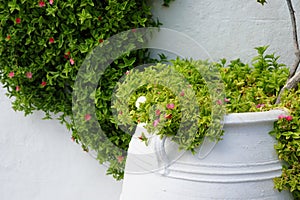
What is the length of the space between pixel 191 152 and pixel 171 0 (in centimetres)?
115

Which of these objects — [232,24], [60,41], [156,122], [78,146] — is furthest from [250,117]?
[78,146]

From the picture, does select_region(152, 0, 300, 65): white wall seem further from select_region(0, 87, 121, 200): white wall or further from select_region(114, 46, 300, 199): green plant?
select_region(0, 87, 121, 200): white wall

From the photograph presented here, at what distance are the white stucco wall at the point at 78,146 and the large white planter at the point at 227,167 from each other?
2.79 feet

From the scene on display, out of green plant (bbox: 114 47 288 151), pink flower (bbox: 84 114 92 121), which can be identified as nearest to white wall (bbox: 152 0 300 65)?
green plant (bbox: 114 47 288 151)

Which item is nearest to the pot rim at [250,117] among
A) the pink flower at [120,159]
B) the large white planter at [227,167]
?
the large white planter at [227,167]

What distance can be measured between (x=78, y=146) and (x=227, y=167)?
134cm

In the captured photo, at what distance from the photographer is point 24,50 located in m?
3.21

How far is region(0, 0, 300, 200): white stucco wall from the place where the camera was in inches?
128

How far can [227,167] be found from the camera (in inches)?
95.8

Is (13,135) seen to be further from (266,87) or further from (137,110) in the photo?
(266,87)

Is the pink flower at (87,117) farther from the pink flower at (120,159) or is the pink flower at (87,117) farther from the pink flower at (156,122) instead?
the pink flower at (156,122)

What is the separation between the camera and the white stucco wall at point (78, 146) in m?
3.25

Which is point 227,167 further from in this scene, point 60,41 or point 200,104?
point 60,41

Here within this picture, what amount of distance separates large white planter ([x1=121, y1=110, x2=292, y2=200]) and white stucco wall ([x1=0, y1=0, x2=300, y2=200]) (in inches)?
33.5
